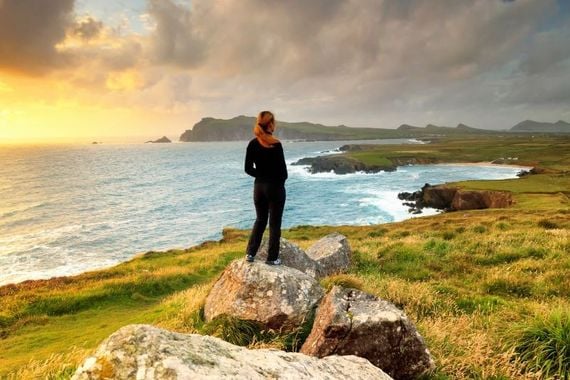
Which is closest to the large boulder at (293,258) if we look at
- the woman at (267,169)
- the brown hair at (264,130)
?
the woman at (267,169)

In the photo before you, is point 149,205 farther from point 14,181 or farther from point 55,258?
point 14,181

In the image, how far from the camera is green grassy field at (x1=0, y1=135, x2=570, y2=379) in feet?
23.9

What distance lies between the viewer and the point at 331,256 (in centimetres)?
1781

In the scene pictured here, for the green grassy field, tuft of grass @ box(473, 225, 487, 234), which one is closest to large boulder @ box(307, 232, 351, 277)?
the green grassy field

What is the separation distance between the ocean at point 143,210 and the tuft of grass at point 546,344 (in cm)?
4895

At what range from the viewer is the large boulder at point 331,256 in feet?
56.7

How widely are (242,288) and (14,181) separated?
6057 inches

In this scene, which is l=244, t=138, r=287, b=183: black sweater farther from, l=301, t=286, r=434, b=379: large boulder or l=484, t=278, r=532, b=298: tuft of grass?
l=484, t=278, r=532, b=298: tuft of grass

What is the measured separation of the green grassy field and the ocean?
25.7 meters

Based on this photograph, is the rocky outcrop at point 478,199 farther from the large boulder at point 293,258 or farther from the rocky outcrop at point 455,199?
the large boulder at point 293,258

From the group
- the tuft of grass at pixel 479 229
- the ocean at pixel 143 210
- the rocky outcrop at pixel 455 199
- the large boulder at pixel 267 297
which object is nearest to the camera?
the large boulder at pixel 267 297

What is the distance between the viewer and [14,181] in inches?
5192

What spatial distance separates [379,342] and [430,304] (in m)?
4.59

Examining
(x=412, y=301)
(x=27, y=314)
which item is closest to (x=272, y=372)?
(x=412, y=301)
